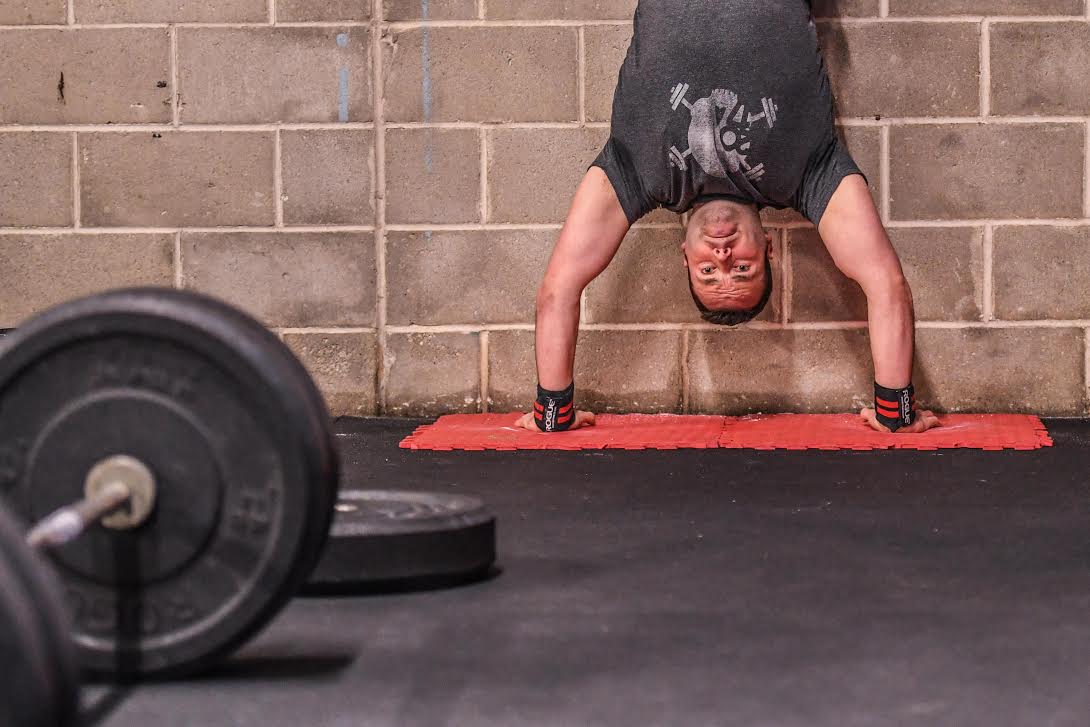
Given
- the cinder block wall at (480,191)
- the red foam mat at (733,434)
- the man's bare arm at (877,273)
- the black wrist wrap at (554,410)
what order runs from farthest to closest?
1. the cinder block wall at (480,191)
2. the black wrist wrap at (554,410)
3. the man's bare arm at (877,273)
4. the red foam mat at (733,434)

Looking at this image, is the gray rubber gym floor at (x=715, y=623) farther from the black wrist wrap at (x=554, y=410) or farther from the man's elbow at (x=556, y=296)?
the man's elbow at (x=556, y=296)

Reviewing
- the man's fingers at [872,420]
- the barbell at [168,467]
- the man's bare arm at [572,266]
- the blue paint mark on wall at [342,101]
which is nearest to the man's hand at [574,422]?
the man's bare arm at [572,266]

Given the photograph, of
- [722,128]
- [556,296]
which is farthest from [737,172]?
[556,296]

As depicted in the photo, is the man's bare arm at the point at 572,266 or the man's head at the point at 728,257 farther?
the man's bare arm at the point at 572,266

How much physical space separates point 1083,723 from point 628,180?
2.32m

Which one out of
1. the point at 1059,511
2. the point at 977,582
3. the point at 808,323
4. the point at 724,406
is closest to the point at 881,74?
the point at 808,323

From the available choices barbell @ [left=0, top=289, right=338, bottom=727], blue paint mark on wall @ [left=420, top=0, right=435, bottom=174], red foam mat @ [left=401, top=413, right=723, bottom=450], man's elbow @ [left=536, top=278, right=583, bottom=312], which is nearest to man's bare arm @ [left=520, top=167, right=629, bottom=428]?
man's elbow @ [left=536, top=278, right=583, bottom=312]

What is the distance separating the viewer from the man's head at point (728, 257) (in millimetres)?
A: 3281

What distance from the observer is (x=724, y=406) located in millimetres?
3744

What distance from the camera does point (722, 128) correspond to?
131 inches

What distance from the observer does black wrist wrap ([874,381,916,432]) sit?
3.33m

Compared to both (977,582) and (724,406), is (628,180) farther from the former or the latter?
(977,582)

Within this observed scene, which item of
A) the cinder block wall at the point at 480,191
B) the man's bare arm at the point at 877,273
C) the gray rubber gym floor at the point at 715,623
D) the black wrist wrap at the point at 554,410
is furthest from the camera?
the cinder block wall at the point at 480,191

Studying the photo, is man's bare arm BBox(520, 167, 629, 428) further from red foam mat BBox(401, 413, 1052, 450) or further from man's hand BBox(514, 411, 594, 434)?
red foam mat BBox(401, 413, 1052, 450)
